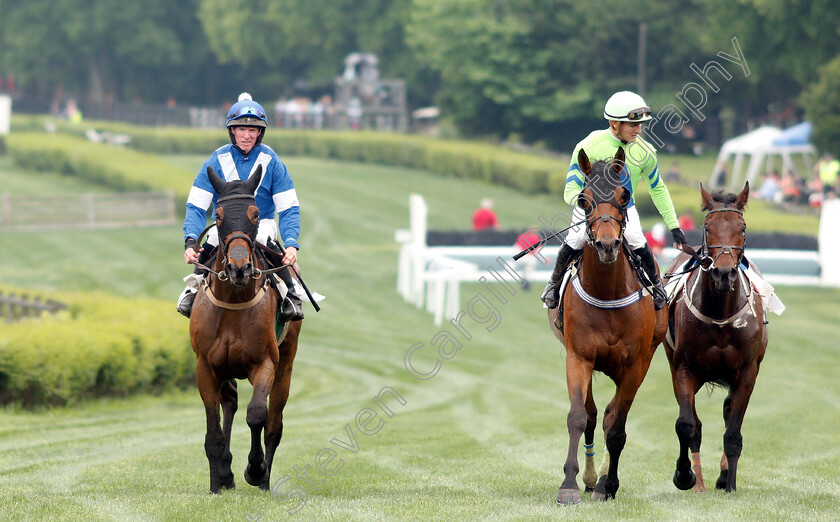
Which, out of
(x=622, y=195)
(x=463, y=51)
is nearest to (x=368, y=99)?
(x=463, y=51)

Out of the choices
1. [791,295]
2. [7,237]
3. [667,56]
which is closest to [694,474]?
[791,295]

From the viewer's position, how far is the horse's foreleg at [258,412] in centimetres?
789

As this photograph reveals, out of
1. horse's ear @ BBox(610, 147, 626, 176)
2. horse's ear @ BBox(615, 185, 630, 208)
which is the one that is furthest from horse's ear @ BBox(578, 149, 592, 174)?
horse's ear @ BBox(615, 185, 630, 208)

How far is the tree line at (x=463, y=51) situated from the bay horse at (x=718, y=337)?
2612cm

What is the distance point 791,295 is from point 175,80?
5439 centimetres

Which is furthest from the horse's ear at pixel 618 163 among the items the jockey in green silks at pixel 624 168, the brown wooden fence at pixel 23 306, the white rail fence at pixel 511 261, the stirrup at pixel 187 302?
the white rail fence at pixel 511 261

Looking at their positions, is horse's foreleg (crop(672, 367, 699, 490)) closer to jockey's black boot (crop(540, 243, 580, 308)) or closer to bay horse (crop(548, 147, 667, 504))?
bay horse (crop(548, 147, 667, 504))

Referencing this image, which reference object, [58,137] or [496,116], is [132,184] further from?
[496,116]

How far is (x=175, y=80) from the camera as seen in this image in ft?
236

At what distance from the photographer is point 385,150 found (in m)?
48.6

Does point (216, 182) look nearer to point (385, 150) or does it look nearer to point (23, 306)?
point (23, 306)

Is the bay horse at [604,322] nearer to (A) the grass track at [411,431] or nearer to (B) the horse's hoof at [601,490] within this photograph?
(B) the horse's hoof at [601,490]

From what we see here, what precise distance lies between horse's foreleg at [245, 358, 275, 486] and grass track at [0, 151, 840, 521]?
175 millimetres

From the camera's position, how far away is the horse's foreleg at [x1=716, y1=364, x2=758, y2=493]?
343 inches
